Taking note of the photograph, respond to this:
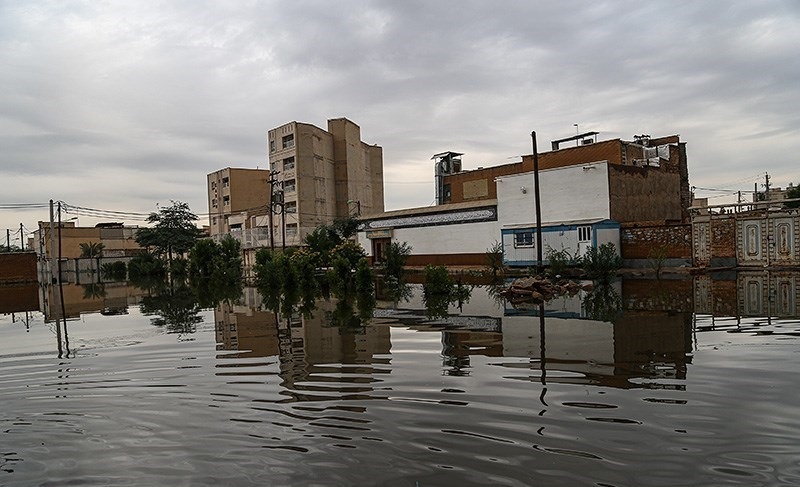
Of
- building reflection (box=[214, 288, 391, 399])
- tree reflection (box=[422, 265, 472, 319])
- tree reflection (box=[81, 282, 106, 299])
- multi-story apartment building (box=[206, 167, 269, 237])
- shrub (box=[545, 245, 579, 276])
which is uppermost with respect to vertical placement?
multi-story apartment building (box=[206, 167, 269, 237])

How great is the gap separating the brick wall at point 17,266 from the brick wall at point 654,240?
3968cm

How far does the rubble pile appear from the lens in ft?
53.6

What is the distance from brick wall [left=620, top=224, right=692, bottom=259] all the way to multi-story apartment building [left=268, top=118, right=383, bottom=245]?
28162mm

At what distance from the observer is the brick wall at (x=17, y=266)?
41.1 m

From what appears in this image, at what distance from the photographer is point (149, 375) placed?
26.4ft

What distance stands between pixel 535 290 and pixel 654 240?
39.0ft

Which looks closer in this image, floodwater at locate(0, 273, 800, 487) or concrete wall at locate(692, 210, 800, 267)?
floodwater at locate(0, 273, 800, 487)

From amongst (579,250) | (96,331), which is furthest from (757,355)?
(579,250)

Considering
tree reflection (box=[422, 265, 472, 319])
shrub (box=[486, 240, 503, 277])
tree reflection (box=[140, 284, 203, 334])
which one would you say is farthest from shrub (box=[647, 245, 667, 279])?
tree reflection (box=[140, 284, 203, 334])

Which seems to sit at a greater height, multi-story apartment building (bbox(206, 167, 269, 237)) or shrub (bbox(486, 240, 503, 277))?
multi-story apartment building (bbox(206, 167, 269, 237))

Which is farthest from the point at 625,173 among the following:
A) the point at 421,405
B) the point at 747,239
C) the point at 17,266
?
the point at 17,266

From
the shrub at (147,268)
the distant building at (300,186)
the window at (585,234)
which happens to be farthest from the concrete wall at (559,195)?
the shrub at (147,268)

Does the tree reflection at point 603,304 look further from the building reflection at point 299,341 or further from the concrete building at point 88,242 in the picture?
the concrete building at point 88,242

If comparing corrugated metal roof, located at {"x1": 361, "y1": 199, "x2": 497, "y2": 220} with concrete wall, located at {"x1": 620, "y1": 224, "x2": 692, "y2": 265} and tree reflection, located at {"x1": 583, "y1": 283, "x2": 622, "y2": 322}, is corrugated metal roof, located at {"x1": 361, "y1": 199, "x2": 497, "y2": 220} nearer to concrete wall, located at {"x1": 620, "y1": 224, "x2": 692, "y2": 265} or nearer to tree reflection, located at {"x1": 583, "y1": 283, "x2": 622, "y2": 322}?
concrete wall, located at {"x1": 620, "y1": 224, "x2": 692, "y2": 265}
